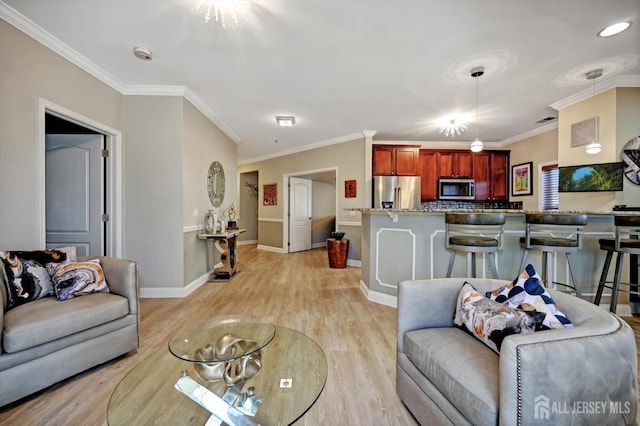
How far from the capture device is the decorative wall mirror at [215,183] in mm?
4184

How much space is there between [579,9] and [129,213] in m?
4.77

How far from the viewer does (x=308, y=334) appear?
2375 mm

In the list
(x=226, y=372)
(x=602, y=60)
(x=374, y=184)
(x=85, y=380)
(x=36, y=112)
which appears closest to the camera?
(x=226, y=372)

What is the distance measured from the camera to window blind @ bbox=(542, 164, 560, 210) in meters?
4.66

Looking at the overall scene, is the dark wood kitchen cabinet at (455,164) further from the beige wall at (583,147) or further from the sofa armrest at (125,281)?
the sofa armrest at (125,281)

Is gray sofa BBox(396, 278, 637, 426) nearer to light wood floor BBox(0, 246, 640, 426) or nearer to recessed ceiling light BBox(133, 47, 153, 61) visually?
light wood floor BBox(0, 246, 640, 426)

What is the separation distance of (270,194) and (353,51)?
16.2 ft

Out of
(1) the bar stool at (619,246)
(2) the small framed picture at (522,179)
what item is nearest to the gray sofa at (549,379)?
(1) the bar stool at (619,246)

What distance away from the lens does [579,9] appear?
1962mm

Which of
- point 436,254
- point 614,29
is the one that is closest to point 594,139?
point 614,29

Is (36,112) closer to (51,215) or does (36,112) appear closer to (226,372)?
(51,215)

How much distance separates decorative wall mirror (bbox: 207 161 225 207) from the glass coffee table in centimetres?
310

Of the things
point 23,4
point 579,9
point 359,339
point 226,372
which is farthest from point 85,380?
point 579,9

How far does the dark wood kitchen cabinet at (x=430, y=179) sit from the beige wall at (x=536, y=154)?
62.7 inches
